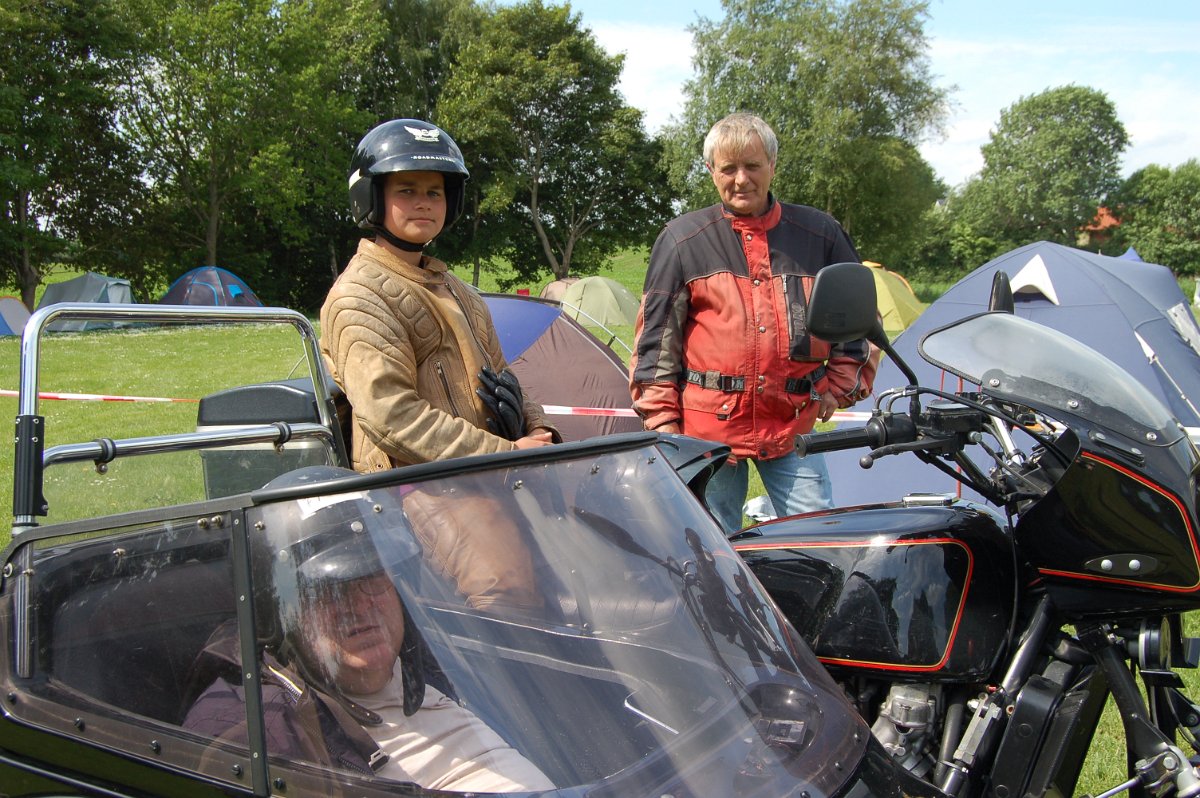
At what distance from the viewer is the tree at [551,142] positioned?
123 ft

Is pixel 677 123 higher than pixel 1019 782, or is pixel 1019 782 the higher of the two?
pixel 677 123

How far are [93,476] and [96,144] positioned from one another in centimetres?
3160

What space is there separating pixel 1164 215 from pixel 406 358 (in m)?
60.3

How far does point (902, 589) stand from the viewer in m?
2.20

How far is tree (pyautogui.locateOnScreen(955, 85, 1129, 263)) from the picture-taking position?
54875mm

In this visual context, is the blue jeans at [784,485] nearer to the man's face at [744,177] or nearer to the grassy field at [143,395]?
the man's face at [744,177]

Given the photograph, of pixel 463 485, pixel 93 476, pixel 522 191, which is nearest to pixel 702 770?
pixel 463 485

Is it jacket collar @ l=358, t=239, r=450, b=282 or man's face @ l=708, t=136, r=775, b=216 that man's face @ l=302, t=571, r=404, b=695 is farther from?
man's face @ l=708, t=136, r=775, b=216

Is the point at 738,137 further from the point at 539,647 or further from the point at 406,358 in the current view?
the point at 539,647

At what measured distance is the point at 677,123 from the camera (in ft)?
128

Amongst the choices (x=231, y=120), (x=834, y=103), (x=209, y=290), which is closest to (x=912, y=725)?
(x=209, y=290)

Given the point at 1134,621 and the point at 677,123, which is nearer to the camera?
the point at 1134,621

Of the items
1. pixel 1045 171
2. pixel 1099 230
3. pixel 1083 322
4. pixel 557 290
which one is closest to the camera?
pixel 1083 322

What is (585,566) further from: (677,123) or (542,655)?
(677,123)
